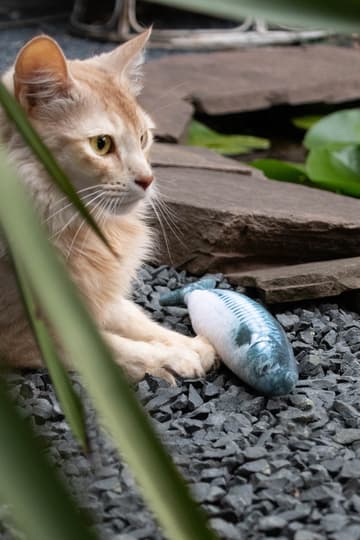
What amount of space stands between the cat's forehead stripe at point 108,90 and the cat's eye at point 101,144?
0.25 feet

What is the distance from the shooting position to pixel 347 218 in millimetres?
2736

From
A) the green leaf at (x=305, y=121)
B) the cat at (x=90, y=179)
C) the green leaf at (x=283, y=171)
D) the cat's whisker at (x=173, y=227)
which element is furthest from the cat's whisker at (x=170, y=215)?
the green leaf at (x=305, y=121)

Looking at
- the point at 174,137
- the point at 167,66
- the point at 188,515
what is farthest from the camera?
the point at 167,66

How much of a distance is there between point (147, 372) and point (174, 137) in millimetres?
1918

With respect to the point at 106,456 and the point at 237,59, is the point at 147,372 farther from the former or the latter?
the point at 237,59

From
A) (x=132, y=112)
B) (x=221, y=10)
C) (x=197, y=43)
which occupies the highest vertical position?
(x=221, y=10)

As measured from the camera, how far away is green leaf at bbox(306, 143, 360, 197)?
338 cm

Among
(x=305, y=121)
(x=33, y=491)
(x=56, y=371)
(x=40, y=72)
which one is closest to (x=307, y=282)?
(x=40, y=72)

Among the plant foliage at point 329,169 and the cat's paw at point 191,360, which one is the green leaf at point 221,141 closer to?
the plant foliage at point 329,169

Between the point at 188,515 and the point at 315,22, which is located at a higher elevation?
the point at 315,22

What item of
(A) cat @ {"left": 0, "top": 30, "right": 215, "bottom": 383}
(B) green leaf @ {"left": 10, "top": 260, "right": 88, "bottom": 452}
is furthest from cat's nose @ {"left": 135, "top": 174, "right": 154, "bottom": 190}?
(B) green leaf @ {"left": 10, "top": 260, "right": 88, "bottom": 452}

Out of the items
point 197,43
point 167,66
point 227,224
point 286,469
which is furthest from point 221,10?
point 197,43

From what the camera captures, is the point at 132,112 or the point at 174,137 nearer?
the point at 132,112

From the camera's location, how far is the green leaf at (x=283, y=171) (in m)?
3.61
